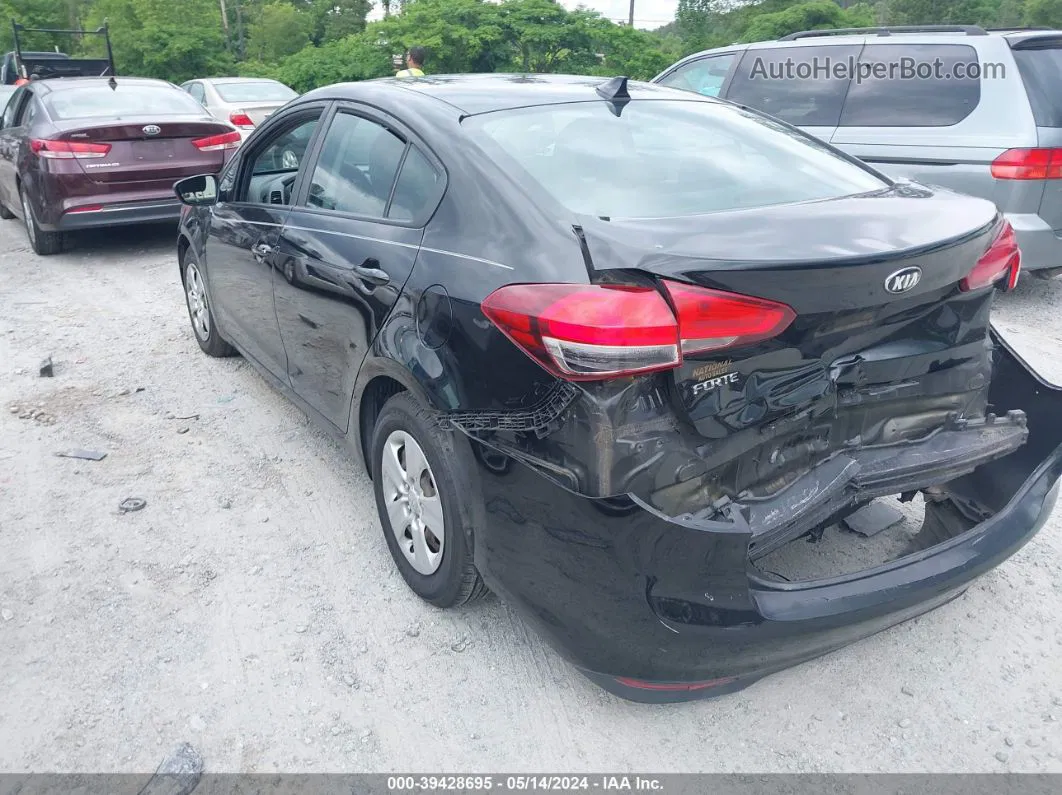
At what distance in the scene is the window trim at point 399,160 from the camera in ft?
9.04

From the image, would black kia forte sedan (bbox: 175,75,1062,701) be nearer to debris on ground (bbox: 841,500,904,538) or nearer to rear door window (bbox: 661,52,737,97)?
debris on ground (bbox: 841,500,904,538)

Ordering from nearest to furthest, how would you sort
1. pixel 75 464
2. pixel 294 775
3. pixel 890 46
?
1. pixel 294 775
2. pixel 75 464
3. pixel 890 46

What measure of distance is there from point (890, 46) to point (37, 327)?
6597mm

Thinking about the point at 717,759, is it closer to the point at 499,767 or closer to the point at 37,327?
the point at 499,767

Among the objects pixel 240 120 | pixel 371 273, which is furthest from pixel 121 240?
pixel 371 273

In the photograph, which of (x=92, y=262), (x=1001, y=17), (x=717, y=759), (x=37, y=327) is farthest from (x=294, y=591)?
(x=1001, y=17)

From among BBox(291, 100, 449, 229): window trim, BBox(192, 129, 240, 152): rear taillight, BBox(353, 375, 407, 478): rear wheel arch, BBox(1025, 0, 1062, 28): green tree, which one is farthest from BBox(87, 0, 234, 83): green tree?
BBox(353, 375, 407, 478): rear wheel arch

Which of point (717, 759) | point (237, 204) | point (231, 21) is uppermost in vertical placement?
point (231, 21)

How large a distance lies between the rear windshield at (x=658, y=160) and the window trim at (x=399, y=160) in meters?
0.17

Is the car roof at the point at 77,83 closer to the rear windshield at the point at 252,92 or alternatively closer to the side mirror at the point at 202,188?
the side mirror at the point at 202,188

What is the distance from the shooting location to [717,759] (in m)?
2.38

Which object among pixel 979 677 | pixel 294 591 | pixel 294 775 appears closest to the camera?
pixel 294 775

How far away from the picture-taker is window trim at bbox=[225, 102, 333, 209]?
3607 mm

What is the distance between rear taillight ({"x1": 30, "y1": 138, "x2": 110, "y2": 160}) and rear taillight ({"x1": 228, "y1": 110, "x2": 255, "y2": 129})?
21.0ft
